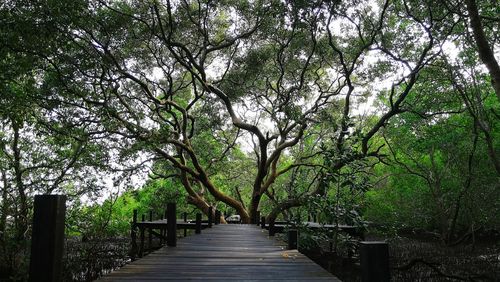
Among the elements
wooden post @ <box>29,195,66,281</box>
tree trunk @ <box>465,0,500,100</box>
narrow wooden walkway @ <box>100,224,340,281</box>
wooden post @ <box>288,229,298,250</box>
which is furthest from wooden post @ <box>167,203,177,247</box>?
tree trunk @ <box>465,0,500,100</box>

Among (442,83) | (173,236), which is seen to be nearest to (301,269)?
(173,236)

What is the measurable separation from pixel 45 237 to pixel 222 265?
2.75 meters

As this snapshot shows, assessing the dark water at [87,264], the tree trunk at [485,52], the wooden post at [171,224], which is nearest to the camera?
the tree trunk at [485,52]

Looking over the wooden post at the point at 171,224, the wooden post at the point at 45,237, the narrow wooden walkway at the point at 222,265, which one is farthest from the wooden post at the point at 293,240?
the wooden post at the point at 45,237

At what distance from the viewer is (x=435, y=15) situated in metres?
9.76

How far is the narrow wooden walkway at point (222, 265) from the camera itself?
379cm

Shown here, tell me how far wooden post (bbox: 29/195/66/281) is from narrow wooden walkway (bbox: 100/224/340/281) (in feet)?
5.12

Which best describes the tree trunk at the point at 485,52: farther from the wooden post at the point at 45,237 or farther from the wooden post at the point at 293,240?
the wooden post at the point at 45,237

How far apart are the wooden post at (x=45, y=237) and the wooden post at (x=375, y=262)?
5.28 ft

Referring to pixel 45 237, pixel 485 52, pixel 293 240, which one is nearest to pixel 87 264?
pixel 293 240

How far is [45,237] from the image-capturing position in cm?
206

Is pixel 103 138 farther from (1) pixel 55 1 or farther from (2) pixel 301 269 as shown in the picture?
(2) pixel 301 269

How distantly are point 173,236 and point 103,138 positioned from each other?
242 inches

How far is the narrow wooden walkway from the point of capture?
12.4ft
